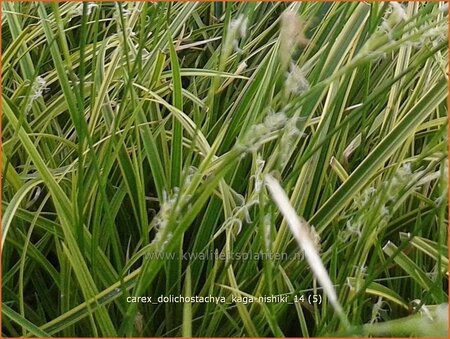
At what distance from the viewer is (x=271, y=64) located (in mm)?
648

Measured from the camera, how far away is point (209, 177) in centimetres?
59

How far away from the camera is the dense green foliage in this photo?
58 cm

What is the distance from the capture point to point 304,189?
62 centimetres

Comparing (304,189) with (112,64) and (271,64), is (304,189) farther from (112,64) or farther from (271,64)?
(112,64)

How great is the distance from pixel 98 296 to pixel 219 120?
219 millimetres

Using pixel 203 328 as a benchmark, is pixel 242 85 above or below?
above

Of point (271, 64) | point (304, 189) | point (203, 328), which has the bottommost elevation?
point (203, 328)

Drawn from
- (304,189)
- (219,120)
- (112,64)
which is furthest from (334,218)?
(112,64)

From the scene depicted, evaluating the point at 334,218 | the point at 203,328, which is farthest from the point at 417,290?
the point at 203,328

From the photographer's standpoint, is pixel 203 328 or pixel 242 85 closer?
pixel 203 328

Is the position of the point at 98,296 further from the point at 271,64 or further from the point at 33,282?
the point at 271,64

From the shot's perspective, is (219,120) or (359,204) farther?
(219,120)

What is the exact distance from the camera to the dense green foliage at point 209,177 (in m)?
0.58

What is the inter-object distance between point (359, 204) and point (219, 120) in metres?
0.19
